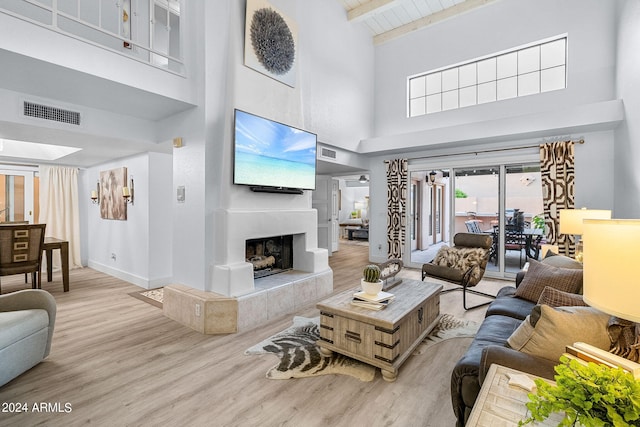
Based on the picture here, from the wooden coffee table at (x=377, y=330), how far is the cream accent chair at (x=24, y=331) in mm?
2222

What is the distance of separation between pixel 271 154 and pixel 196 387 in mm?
2474

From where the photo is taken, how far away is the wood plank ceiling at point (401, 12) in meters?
5.30

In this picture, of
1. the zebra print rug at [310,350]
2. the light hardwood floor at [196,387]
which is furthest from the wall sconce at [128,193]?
the zebra print rug at [310,350]

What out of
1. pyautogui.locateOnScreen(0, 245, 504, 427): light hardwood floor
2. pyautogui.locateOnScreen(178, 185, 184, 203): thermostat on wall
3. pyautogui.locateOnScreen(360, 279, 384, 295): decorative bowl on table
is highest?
pyautogui.locateOnScreen(178, 185, 184, 203): thermostat on wall

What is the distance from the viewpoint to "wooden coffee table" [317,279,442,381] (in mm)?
2191

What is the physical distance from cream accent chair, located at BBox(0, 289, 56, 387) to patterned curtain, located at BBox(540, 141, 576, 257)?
636 cm

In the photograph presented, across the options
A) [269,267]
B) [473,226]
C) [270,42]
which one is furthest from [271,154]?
[473,226]

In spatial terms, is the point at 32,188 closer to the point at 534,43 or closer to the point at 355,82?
the point at 355,82

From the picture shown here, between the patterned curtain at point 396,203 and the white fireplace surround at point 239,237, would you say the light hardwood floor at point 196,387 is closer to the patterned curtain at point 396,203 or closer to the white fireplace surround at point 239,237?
the white fireplace surround at point 239,237

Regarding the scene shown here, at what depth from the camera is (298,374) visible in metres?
2.28

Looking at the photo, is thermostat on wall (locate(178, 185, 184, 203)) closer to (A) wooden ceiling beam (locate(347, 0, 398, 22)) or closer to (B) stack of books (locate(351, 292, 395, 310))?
(B) stack of books (locate(351, 292, 395, 310))

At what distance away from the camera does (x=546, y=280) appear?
2490 millimetres

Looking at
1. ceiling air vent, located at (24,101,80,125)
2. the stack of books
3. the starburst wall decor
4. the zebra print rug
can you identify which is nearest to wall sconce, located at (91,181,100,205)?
ceiling air vent, located at (24,101,80,125)

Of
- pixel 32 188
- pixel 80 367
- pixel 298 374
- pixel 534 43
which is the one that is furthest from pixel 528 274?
pixel 32 188
